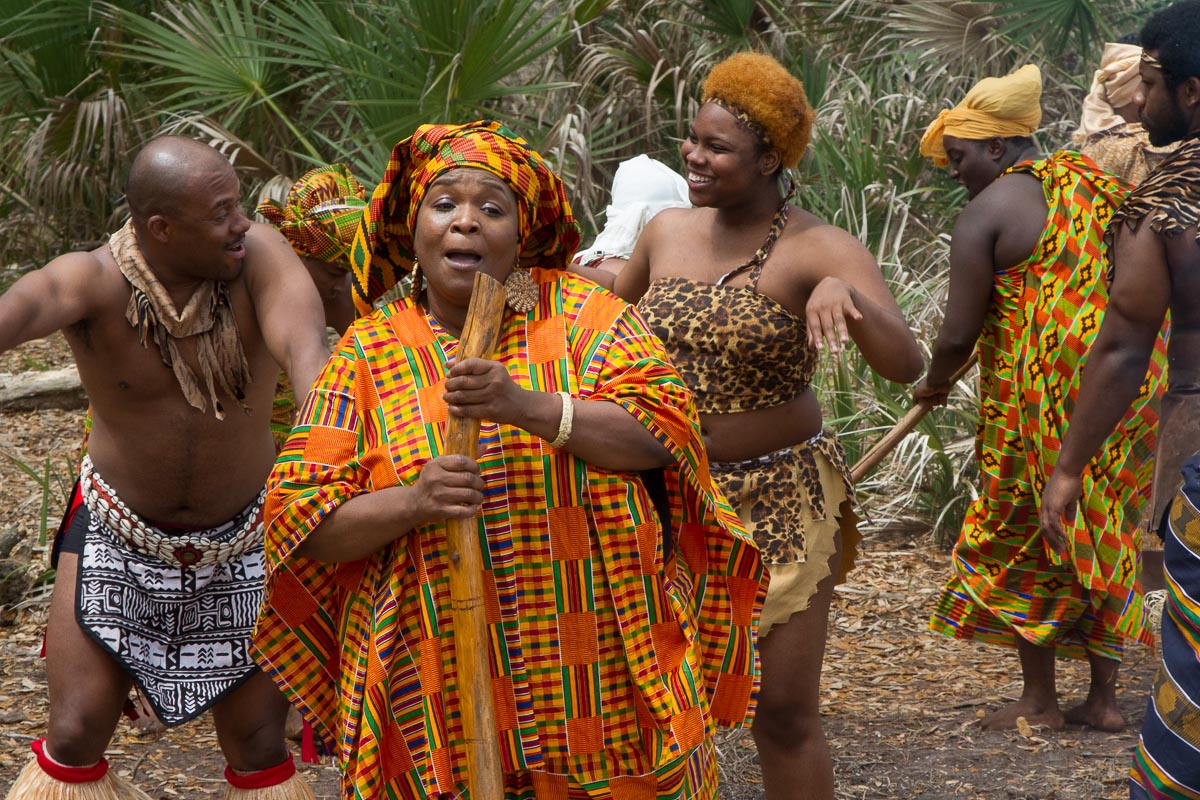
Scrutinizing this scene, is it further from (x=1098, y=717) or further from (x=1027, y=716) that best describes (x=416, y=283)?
(x=1098, y=717)

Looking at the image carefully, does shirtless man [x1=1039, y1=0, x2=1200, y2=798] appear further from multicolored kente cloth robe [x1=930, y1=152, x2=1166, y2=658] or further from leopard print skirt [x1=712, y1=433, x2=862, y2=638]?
leopard print skirt [x1=712, y1=433, x2=862, y2=638]

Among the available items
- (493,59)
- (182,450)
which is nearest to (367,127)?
(493,59)

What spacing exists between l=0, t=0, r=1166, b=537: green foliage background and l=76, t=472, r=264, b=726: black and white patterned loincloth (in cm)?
322

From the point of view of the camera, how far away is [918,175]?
8359mm

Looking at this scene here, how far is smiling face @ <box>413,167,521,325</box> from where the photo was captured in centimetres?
260

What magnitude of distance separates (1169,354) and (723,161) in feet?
4.72

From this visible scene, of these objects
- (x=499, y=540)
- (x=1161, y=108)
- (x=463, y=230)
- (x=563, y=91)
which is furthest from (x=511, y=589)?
(x=563, y=91)

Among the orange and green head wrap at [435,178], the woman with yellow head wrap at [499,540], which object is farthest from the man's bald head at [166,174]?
the woman with yellow head wrap at [499,540]

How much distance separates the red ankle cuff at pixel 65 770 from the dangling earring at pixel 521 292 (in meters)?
1.68

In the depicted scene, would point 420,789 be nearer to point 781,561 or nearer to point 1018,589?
point 781,561

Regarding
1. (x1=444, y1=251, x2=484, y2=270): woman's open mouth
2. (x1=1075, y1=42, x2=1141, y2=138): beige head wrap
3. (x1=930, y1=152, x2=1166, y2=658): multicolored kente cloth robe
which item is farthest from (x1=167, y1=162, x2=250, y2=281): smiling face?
(x1=1075, y1=42, x2=1141, y2=138): beige head wrap

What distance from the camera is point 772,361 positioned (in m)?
3.46

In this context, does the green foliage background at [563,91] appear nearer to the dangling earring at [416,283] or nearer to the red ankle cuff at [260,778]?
the red ankle cuff at [260,778]

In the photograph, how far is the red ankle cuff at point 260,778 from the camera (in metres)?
3.48
